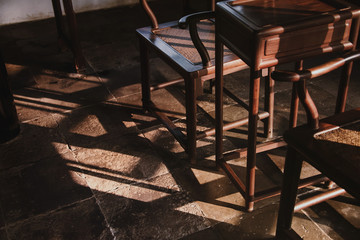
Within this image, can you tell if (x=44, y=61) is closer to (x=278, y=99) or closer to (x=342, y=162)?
(x=278, y=99)

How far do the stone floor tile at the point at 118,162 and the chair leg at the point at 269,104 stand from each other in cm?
63

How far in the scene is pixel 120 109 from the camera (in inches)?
112

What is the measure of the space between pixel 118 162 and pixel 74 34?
1.22m

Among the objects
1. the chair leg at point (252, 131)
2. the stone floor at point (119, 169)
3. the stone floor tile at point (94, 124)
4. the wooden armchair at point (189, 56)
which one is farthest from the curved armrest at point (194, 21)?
the stone floor tile at point (94, 124)

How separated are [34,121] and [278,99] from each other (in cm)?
157

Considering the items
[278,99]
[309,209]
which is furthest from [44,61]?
[309,209]

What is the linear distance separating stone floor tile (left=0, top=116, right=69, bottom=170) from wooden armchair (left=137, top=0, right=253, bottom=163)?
597mm

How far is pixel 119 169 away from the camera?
230 centimetres

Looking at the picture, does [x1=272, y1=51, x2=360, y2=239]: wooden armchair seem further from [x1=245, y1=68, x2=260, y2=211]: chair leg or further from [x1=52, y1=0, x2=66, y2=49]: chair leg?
[x1=52, y1=0, x2=66, y2=49]: chair leg

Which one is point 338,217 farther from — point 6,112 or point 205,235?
point 6,112

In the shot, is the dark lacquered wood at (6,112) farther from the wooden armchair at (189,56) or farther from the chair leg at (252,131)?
the chair leg at (252,131)

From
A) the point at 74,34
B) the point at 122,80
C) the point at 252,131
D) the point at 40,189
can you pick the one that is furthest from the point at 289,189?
the point at 74,34

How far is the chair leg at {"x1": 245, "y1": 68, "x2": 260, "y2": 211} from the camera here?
1.61 m

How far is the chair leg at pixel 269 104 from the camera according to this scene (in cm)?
226
